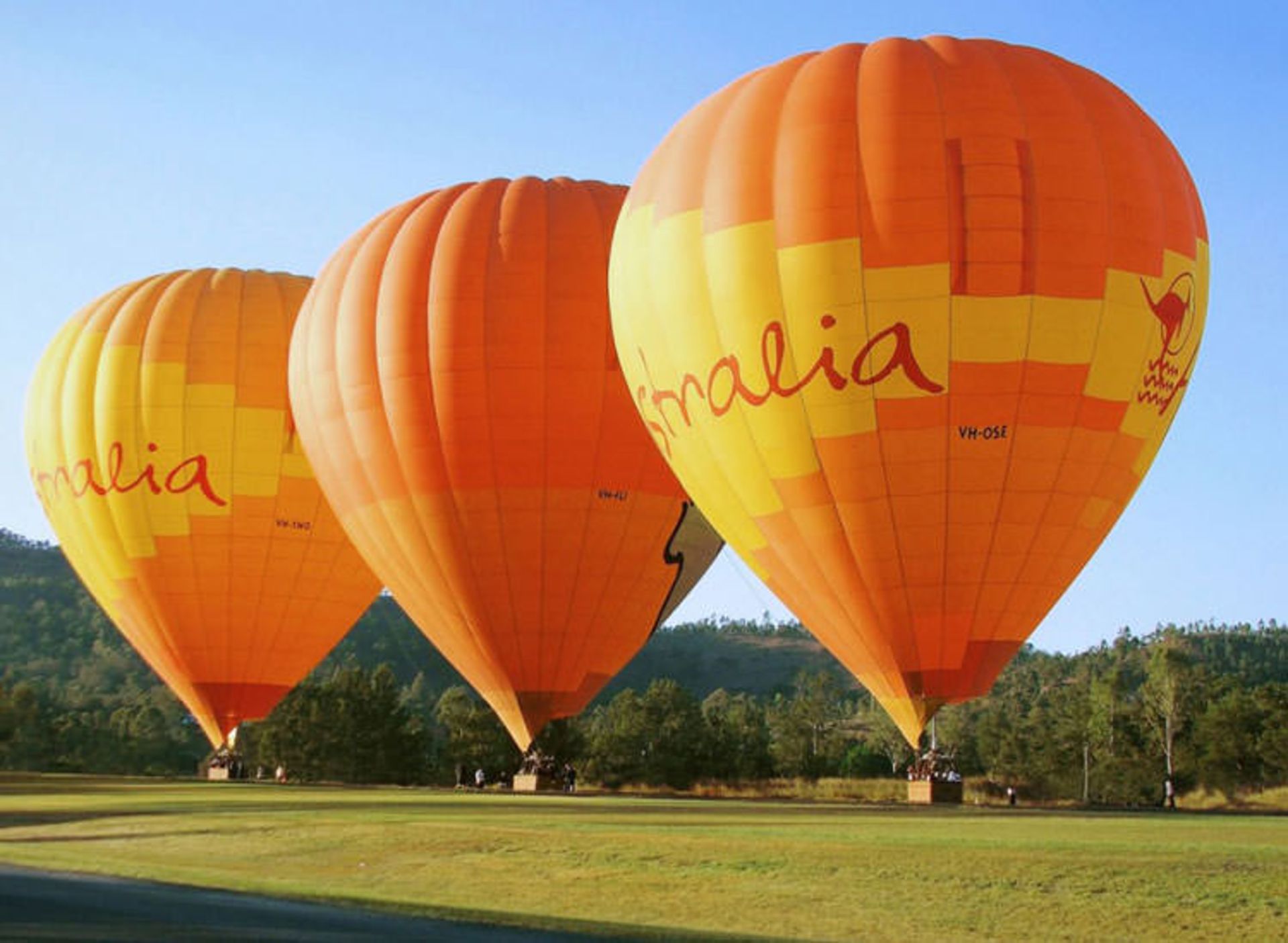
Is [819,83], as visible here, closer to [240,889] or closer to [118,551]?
[240,889]

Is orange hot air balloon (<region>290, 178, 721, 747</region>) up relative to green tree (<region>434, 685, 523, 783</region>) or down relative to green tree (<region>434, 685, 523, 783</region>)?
up

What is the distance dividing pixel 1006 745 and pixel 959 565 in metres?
72.6

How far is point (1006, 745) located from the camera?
322 feet

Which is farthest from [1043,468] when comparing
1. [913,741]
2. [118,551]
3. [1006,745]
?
[1006,745]

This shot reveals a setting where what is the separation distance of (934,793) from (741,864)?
35.5 feet

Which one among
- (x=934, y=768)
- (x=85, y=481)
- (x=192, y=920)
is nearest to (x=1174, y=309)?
(x=934, y=768)

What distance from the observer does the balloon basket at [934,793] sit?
2992cm

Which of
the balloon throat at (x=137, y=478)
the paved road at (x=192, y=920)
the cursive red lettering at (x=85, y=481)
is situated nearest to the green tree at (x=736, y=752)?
the balloon throat at (x=137, y=478)

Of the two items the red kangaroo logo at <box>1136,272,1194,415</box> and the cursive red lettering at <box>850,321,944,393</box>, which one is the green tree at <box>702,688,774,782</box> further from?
the cursive red lettering at <box>850,321,944,393</box>

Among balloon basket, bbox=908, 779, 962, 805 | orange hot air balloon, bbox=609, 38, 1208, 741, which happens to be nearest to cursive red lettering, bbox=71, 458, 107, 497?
orange hot air balloon, bbox=609, 38, 1208, 741

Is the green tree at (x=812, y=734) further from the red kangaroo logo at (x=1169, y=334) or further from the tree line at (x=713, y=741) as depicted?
the red kangaroo logo at (x=1169, y=334)

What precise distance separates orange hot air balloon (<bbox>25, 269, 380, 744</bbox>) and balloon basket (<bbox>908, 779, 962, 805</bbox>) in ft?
64.1

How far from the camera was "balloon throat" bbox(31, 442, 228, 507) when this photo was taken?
143ft

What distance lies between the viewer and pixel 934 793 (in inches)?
1180
